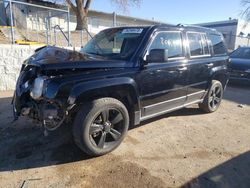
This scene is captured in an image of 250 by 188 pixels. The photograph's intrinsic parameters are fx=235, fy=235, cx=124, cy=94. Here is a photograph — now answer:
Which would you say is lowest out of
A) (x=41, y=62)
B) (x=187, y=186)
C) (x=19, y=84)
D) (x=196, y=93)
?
(x=187, y=186)

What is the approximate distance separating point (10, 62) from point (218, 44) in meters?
5.88

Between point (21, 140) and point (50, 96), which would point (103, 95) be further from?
point (21, 140)

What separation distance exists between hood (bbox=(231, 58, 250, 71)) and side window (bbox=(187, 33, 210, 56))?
15.6ft

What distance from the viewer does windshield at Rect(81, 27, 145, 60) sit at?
391cm

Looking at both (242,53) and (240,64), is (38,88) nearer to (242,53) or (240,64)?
(240,64)

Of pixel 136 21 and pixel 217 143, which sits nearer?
pixel 217 143

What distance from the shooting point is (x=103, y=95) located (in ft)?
11.6

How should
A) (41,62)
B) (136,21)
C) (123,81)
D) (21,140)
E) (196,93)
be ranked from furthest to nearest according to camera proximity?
(136,21) → (196,93) → (21,140) → (123,81) → (41,62)

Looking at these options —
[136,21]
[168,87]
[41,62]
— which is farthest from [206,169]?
[136,21]

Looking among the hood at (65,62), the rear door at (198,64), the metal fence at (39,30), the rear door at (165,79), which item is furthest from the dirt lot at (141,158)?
the metal fence at (39,30)

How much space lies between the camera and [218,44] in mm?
5672

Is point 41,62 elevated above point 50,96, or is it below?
above

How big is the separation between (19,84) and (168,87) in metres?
2.54

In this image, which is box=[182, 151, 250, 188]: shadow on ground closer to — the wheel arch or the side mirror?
the wheel arch
